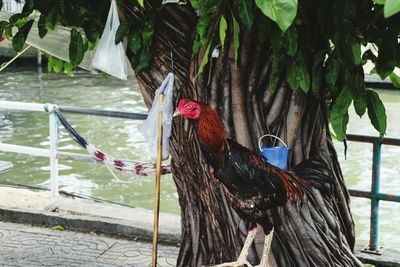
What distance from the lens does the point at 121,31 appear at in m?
4.18

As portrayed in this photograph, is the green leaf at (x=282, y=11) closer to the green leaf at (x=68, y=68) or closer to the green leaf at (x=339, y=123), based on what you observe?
the green leaf at (x=339, y=123)

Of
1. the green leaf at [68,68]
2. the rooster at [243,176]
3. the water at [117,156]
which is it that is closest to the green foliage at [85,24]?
the rooster at [243,176]

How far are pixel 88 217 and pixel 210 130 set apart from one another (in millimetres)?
2998

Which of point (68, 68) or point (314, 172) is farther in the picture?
point (68, 68)

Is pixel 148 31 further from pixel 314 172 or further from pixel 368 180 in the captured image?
pixel 368 180

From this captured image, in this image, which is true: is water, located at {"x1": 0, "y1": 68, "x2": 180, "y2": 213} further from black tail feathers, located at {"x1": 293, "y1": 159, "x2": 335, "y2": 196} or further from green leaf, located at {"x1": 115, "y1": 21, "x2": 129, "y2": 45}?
black tail feathers, located at {"x1": 293, "y1": 159, "x2": 335, "y2": 196}

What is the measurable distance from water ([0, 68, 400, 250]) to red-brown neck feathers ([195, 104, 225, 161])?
12.6 ft

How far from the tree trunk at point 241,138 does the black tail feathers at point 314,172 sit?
0.32 ft

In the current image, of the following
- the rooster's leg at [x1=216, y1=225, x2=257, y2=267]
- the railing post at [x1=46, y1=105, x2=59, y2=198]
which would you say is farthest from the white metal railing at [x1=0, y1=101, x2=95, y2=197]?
the rooster's leg at [x1=216, y1=225, x2=257, y2=267]

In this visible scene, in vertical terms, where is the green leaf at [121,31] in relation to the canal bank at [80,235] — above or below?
above

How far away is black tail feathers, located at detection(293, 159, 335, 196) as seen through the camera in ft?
13.4

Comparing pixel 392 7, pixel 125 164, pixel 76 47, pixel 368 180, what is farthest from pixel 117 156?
pixel 392 7

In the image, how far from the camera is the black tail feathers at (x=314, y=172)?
13.4 feet

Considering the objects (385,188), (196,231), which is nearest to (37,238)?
(196,231)
